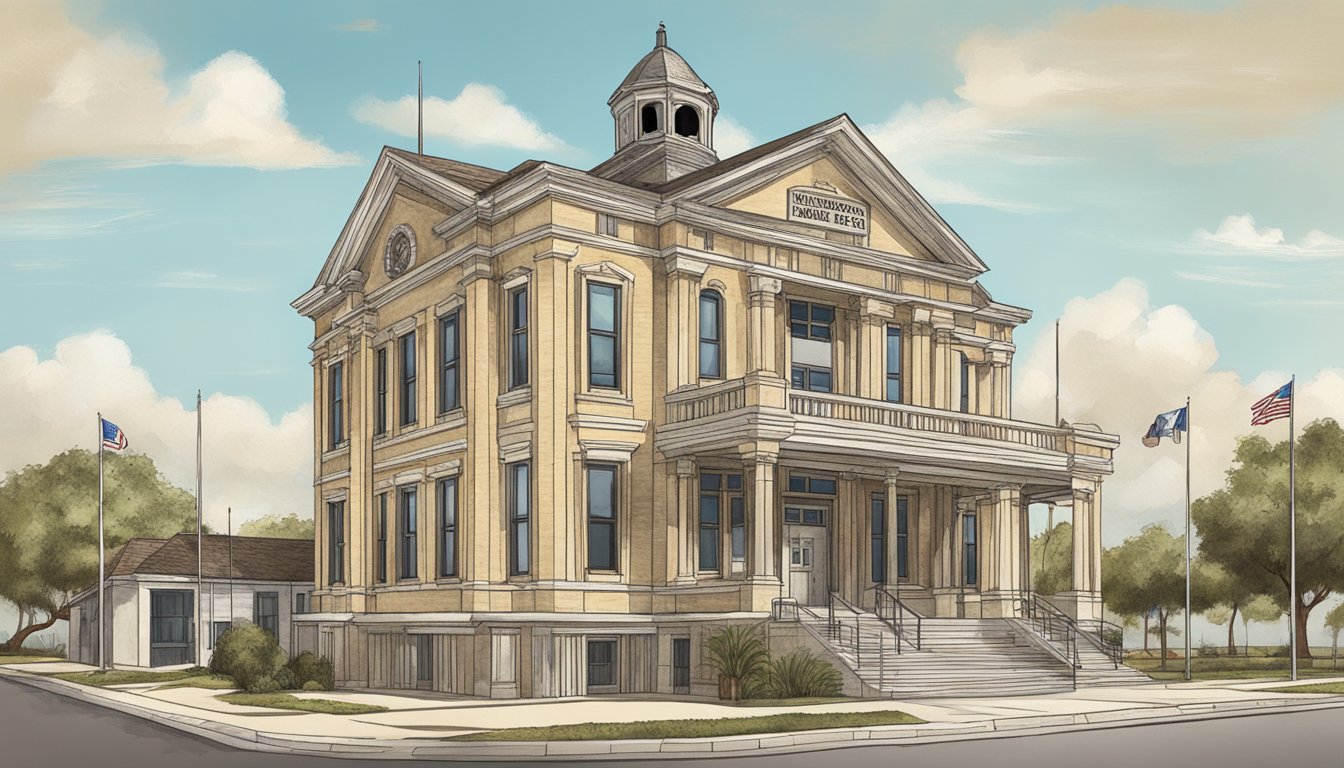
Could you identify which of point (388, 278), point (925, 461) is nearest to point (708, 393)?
point (925, 461)

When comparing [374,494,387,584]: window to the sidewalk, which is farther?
[374,494,387,584]: window

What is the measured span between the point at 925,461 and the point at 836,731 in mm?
13044

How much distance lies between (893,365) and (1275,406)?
369 inches

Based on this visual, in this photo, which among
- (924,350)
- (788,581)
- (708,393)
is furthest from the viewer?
(924,350)

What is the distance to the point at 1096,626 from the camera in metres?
35.7

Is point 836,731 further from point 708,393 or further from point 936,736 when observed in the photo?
point 708,393

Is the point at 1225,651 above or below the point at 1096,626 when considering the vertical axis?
below

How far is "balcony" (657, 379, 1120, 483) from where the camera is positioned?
99.7ft

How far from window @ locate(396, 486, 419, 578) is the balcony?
27.3ft

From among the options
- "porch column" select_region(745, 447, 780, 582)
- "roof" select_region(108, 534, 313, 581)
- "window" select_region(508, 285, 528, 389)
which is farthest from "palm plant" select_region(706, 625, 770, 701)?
"roof" select_region(108, 534, 313, 581)

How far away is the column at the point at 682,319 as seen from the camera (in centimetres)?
3316

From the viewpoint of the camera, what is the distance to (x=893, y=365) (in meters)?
37.4

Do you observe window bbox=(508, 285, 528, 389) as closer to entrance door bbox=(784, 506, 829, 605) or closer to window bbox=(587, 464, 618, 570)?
window bbox=(587, 464, 618, 570)

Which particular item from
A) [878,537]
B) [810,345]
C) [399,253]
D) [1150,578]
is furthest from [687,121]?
[1150,578]
